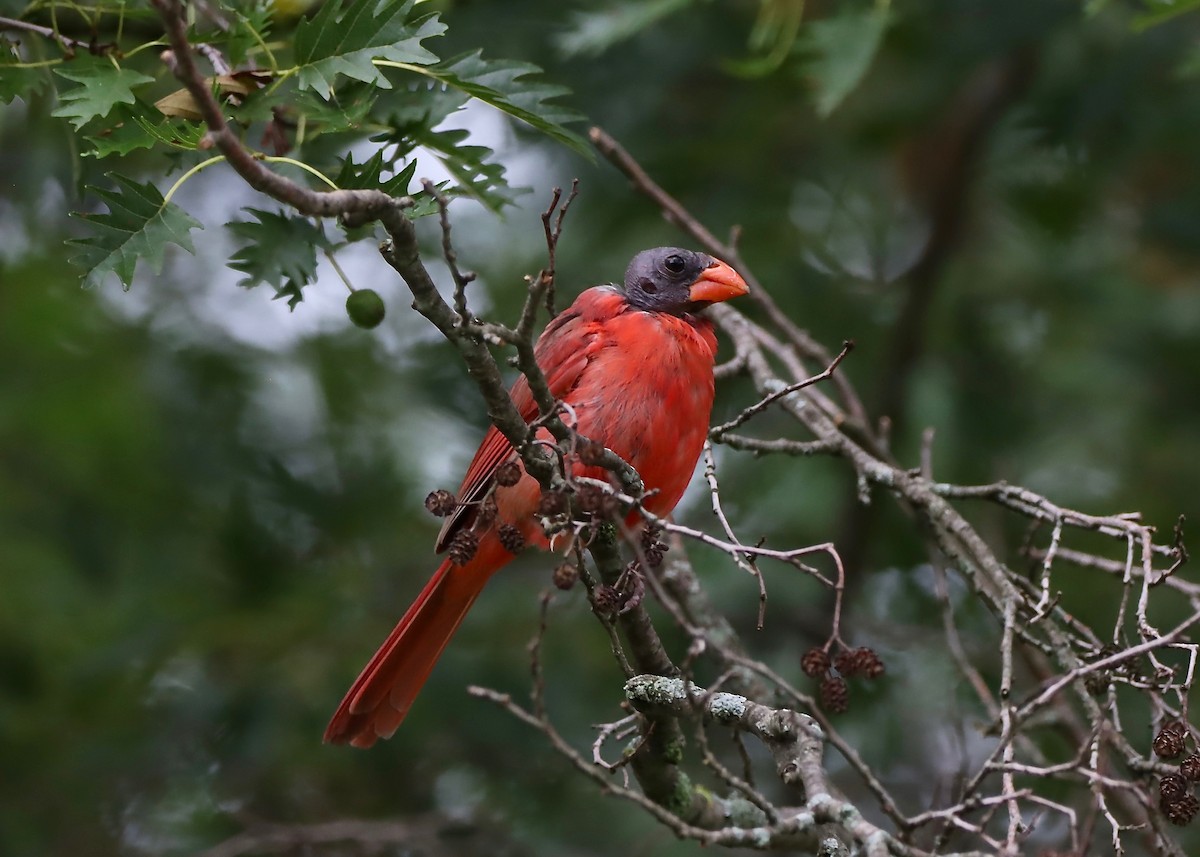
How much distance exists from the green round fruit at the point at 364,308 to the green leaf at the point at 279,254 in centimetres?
18

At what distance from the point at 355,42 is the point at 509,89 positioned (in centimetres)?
49

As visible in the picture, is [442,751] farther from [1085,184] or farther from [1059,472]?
[1085,184]

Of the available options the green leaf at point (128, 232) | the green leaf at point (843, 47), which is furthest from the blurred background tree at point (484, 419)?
the green leaf at point (128, 232)

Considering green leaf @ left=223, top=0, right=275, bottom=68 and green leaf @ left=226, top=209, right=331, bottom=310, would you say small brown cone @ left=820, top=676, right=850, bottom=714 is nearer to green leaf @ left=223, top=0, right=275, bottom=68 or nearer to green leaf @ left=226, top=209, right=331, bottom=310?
green leaf @ left=226, top=209, right=331, bottom=310

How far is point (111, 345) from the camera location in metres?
6.59

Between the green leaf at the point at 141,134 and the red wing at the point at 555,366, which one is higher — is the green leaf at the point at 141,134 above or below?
above

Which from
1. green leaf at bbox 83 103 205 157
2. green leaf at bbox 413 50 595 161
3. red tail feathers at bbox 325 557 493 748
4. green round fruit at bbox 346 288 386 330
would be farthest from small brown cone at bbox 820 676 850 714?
green leaf at bbox 83 103 205 157

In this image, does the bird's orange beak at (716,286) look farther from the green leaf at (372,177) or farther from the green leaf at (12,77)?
the green leaf at (12,77)

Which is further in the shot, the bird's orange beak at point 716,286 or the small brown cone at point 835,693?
the bird's orange beak at point 716,286

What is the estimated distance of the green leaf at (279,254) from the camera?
11.0 ft

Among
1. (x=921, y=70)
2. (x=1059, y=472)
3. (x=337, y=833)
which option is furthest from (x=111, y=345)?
(x=1059, y=472)

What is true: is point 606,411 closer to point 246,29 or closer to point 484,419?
point 246,29

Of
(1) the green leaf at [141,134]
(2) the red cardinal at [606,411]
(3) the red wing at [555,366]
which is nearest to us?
(1) the green leaf at [141,134]

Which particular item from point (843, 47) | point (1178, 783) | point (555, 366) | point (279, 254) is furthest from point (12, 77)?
point (1178, 783)
